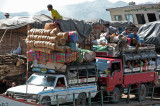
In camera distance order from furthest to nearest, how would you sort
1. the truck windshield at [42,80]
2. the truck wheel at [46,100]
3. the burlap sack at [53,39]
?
the truck windshield at [42,80], the burlap sack at [53,39], the truck wheel at [46,100]

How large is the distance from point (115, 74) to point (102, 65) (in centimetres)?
78

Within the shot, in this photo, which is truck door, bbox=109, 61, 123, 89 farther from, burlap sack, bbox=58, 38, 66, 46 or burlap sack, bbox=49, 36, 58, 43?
burlap sack, bbox=49, 36, 58, 43

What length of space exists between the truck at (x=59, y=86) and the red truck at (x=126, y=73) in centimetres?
78

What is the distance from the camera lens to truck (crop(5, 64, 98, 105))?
12.5m

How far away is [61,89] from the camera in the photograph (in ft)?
43.5

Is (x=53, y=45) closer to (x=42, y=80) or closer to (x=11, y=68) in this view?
(x=42, y=80)

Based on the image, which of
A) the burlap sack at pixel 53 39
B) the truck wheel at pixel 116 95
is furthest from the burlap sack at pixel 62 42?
the truck wheel at pixel 116 95

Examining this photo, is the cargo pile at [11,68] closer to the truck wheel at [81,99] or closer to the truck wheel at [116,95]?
the truck wheel at [81,99]

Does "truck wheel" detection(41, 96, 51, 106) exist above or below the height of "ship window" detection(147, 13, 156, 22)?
below

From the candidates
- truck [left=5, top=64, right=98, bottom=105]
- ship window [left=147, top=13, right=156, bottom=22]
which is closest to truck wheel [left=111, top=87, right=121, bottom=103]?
truck [left=5, top=64, right=98, bottom=105]

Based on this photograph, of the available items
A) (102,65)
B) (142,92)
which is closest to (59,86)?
(102,65)

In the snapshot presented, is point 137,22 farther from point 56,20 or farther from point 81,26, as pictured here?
point 56,20

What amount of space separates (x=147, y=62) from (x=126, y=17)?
1516 cm

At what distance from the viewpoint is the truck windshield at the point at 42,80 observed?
43.4 feet
